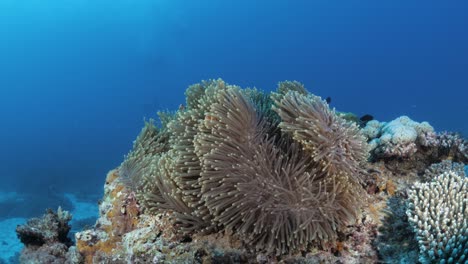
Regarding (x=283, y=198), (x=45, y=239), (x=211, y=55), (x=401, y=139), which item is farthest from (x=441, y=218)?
(x=211, y=55)

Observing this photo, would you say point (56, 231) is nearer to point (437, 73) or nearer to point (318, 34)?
point (437, 73)

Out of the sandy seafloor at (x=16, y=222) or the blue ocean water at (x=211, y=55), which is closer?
the sandy seafloor at (x=16, y=222)

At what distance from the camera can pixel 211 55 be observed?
495 feet

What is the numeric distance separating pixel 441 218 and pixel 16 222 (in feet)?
91.8

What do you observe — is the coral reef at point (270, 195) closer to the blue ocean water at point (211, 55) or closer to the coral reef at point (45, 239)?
the coral reef at point (45, 239)

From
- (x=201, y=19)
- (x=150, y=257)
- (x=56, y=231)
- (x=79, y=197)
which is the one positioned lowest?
(x=150, y=257)

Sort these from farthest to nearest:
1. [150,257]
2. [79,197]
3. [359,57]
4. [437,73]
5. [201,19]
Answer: [201,19] → [359,57] → [437,73] → [79,197] → [150,257]

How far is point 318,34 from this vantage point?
146875 millimetres

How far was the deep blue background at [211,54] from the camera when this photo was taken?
110875 millimetres

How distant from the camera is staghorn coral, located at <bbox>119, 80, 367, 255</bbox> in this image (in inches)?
148

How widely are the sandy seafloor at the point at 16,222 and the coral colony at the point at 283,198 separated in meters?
17.0

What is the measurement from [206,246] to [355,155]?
76.5 inches

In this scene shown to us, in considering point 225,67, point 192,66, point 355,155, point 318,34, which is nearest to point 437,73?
point 318,34

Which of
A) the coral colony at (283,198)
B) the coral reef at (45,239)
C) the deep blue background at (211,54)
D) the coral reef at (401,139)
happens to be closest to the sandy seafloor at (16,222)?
the coral reef at (45,239)
